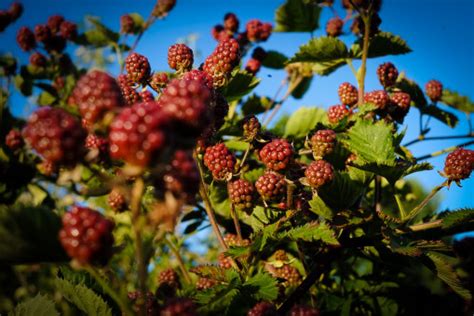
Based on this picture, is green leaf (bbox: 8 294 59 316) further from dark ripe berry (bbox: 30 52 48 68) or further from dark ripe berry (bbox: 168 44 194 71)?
dark ripe berry (bbox: 30 52 48 68)

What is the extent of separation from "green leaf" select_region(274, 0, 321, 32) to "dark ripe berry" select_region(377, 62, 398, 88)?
917 mm

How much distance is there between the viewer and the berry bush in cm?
81

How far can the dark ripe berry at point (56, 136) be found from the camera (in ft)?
2.61

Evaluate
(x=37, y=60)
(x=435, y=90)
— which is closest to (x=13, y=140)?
(x=37, y=60)

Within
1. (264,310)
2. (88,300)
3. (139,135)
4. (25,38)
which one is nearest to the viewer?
(139,135)

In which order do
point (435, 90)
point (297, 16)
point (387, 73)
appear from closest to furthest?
point (387, 73) → point (435, 90) → point (297, 16)

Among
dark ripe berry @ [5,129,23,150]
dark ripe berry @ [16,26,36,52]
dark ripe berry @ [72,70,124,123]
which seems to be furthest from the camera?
dark ripe berry @ [16,26,36,52]

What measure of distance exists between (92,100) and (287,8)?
245 centimetres

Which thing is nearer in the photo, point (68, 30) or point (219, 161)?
point (219, 161)

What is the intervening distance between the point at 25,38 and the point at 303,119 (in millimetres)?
2442

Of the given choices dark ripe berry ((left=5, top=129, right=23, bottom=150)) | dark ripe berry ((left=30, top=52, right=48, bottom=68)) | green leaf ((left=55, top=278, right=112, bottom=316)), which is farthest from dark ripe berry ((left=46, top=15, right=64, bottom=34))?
green leaf ((left=55, top=278, right=112, bottom=316))

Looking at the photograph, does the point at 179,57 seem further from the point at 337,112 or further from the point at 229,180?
the point at 337,112

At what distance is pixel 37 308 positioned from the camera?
1.44m

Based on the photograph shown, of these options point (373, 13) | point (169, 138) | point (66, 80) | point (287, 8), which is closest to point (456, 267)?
point (373, 13)
